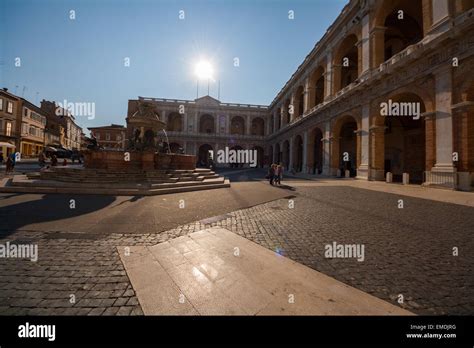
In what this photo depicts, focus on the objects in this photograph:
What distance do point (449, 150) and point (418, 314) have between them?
48.3 ft

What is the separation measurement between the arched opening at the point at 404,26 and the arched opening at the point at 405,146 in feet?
24.9

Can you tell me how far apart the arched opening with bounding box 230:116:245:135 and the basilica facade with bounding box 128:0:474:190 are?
14879 mm

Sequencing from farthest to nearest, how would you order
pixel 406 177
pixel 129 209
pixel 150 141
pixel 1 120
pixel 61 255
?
pixel 1 120, pixel 406 177, pixel 150 141, pixel 129 209, pixel 61 255

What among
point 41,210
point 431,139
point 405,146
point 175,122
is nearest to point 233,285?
point 41,210

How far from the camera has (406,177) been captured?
1407 centimetres

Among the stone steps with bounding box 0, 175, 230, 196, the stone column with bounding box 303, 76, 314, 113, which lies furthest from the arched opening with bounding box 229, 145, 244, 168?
the stone steps with bounding box 0, 175, 230, 196

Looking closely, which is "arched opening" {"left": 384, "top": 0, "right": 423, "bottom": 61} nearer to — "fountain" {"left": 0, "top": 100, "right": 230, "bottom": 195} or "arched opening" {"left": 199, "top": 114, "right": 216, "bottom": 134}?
"fountain" {"left": 0, "top": 100, "right": 230, "bottom": 195}

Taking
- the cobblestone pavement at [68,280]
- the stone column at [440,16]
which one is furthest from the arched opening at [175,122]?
the cobblestone pavement at [68,280]

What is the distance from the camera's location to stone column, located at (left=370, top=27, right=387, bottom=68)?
16.5 metres

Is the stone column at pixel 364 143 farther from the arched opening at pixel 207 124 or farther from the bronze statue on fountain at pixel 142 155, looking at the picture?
the arched opening at pixel 207 124
